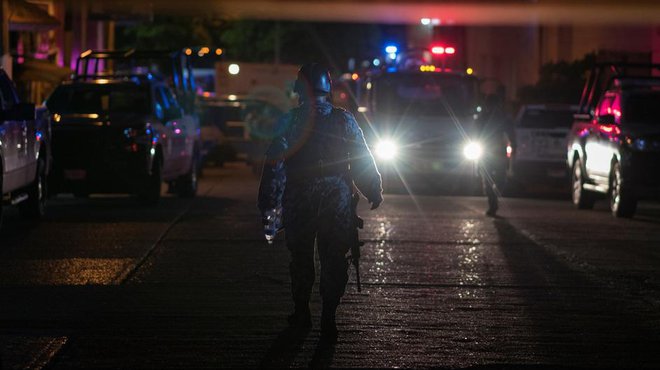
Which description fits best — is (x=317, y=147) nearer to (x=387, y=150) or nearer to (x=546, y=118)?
(x=387, y=150)

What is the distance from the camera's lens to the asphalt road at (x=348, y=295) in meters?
8.96

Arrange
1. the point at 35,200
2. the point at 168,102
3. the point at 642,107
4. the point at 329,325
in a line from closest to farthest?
the point at 329,325 → the point at 35,200 → the point at 642,107 → the point at 168,102

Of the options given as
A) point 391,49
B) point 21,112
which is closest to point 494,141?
point 21,112

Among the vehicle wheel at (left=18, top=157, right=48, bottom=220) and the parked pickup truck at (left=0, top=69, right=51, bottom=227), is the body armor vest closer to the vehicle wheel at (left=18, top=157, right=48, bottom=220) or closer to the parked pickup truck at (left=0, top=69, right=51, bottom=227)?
the parked pickup truck at (left=0, top=69, right=51, bottom=227)

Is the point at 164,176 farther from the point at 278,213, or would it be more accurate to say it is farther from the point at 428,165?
the point at 278,213

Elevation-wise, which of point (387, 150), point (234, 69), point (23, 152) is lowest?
point (387, 150)

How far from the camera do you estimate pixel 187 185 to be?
23.8 metres

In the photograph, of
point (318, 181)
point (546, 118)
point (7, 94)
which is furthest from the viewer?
point (546, 118)

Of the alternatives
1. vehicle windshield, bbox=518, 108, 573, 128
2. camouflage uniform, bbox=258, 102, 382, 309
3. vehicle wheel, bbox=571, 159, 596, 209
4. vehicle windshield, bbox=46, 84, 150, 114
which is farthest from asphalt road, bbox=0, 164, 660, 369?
vehicle windshield, bbox=518, 108, 573, 128

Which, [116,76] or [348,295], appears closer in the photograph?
[348,295]

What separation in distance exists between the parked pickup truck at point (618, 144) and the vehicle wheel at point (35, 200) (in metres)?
7.87

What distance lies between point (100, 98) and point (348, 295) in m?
11.3

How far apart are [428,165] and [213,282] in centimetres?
1477

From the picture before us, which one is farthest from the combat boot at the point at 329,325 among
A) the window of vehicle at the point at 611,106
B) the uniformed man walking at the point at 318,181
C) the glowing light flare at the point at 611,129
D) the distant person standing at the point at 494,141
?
the window of vehicle at the point at 611,106
